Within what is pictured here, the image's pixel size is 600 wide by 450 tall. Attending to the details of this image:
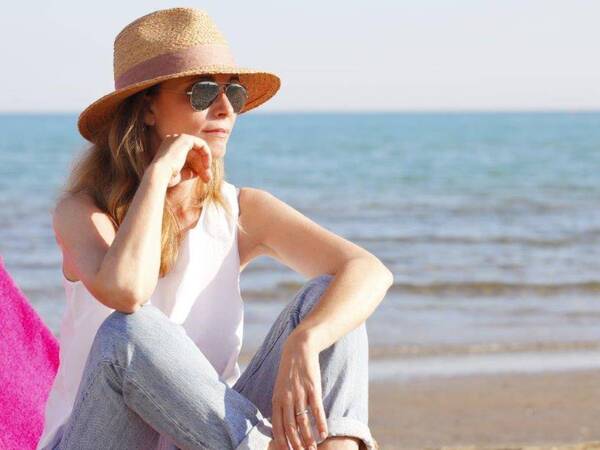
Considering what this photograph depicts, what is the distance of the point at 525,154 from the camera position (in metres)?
38.1

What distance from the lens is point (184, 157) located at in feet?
10.0

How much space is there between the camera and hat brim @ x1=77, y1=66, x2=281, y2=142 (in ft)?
10.3

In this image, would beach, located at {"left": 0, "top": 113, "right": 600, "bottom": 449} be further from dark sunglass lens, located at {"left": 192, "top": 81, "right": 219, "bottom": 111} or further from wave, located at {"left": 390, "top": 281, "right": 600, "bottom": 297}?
dark sunglass lens, located at {"left": 192, "top": 81, "right": 219, "bottom": 111}

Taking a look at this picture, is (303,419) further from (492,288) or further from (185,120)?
(492,288)

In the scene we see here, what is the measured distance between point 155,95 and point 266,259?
24.6 feet

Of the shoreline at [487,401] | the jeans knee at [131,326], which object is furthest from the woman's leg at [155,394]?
the shoreline at [487,401]

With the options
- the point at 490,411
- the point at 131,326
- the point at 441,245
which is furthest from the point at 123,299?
the point at 441,245

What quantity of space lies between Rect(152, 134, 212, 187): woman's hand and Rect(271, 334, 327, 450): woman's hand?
568 mm

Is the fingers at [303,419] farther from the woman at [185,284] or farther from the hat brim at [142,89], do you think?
the hat brim at [142,89]

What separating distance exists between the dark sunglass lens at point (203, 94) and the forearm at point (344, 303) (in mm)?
562

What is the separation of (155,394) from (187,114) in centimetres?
83

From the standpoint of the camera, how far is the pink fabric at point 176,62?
317cm

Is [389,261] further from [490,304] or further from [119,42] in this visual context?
[119,42]

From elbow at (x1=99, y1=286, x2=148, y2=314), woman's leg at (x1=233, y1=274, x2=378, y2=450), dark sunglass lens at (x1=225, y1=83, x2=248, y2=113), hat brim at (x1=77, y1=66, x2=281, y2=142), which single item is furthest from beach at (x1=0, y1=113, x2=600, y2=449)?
woman's leg at (x1=233, y1=274, x2=378, y2=450)
